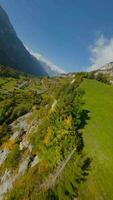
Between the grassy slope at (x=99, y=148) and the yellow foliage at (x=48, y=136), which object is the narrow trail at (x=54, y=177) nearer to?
the grassy slope at (x=99, y=148)

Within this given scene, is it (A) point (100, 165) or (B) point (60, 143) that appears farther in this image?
(B) point (60, 143)

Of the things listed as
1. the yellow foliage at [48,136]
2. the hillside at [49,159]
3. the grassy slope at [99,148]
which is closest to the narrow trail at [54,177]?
the hillside at [49,159]

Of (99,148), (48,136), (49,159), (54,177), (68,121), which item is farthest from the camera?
(68,121)

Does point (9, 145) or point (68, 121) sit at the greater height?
point (68, 121)

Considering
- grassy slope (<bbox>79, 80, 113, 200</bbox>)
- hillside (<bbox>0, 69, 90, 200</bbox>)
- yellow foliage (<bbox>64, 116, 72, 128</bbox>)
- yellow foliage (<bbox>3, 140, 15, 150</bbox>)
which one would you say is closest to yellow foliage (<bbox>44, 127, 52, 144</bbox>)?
hillside (<bbox>0, 69, 90, 200</bbox>)

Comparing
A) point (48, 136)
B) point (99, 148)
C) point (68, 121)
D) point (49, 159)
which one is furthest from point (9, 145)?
point (99, 148)

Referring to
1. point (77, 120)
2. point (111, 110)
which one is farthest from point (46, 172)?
point (111, 110)

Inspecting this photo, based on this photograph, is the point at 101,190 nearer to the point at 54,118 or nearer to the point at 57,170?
the point at 57,170

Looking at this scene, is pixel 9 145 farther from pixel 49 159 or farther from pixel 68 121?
pixel 49 159

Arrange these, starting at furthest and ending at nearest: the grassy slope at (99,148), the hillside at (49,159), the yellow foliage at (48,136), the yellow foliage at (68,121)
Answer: the yellow foliage at (68,121), the yellow foliage at (48,136), the hillside at (49,159), the grassy slope at (99,148)
